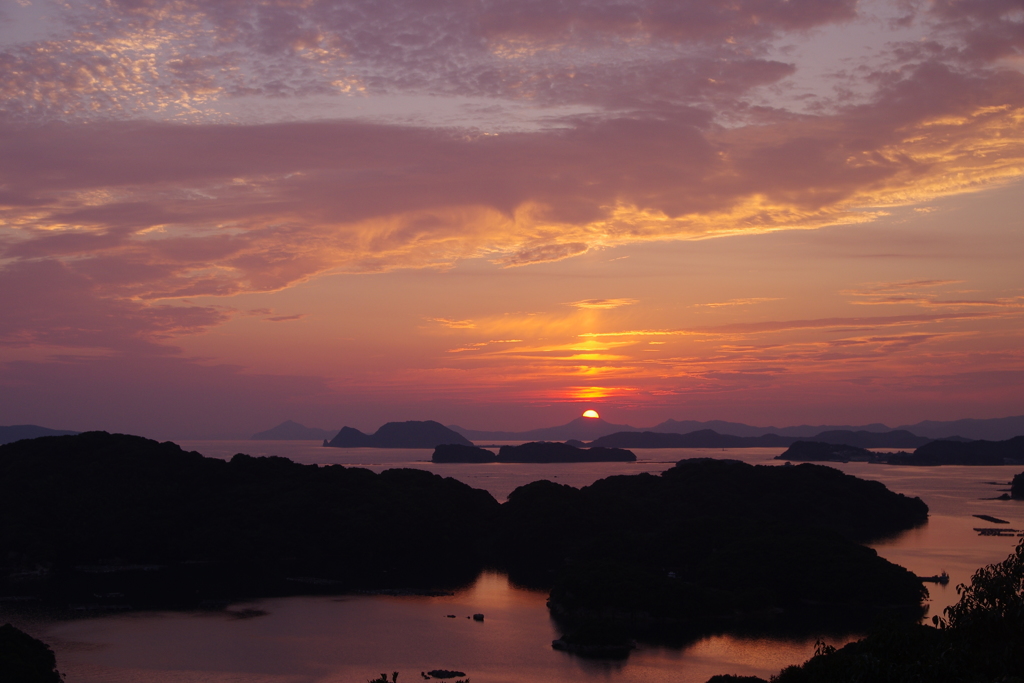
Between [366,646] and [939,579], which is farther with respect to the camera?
[939,579]

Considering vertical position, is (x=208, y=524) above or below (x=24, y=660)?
above

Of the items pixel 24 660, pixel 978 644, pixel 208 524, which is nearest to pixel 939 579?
pixel 978 644

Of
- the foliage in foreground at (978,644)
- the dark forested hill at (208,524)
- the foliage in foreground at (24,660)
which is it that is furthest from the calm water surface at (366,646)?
the foliage in foreground at (978,644)

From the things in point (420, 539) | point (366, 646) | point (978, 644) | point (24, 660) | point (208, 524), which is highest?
point (978, 644)

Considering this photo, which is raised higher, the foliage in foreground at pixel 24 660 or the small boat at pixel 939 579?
the foliage in foreground at pixel 24 660

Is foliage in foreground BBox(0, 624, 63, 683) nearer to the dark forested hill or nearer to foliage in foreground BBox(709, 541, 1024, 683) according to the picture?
the dark forested hill

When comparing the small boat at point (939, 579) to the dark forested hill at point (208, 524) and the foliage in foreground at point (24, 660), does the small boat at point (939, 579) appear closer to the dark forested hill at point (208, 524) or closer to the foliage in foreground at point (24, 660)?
the dark forested hill at point (208, 524)

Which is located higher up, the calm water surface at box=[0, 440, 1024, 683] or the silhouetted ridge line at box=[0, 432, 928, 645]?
the silhouetted ridge line at box=[0, 432, 928, 645]

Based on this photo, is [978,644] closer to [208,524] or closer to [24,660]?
[24,660]

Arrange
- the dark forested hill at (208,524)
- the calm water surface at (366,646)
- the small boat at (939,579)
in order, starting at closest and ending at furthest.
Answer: the calm water surface at (366,646), the small boat at (939,579), the dark forested hill at (208,524)

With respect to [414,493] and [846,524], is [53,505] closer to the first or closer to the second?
[414,493]

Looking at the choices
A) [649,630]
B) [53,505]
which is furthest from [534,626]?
[53,505]

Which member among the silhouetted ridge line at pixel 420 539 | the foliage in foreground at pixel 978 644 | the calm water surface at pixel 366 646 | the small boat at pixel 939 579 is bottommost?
the small boat at pixel 939 579

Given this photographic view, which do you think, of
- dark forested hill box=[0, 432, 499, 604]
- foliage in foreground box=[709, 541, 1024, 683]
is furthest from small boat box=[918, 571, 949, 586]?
foliage in foreground box=[709, 541, 1024, 683]
